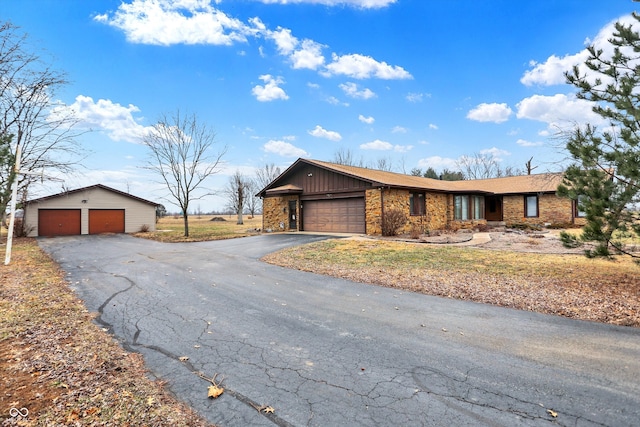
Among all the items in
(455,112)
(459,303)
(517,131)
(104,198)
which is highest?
(455,112)

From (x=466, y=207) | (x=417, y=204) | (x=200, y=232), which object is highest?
(x=417, y=204)

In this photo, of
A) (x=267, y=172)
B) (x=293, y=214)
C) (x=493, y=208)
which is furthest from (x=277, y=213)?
(x=267, y=172)

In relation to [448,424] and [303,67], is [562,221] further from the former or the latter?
[448,424]

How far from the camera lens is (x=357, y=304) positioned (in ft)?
18.7

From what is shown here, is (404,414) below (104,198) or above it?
below

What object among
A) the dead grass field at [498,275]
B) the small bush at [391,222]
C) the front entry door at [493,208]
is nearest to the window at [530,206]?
the front entry door at [493,208]

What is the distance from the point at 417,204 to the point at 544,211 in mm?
10584

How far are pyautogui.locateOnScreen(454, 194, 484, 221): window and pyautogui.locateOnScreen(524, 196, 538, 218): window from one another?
9.97 ft

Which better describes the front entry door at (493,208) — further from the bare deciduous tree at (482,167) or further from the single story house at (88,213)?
the single story house at (88,213)

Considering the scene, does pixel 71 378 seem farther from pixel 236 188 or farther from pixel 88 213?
pixel 236 188

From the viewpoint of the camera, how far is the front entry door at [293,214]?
2047cm

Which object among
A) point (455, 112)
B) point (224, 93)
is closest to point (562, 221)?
point (455, 112)

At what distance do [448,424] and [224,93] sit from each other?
62.6ft

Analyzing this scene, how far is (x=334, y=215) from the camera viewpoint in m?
18.6
